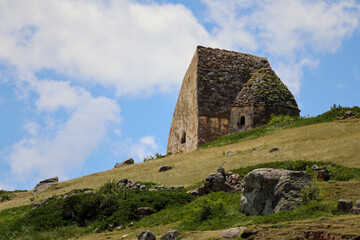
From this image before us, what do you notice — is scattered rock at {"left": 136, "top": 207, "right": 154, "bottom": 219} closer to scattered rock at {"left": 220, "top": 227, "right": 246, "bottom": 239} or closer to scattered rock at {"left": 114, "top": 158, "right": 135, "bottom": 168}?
scattered rock at {"left": 220, "top": 227, "right": 246, "bottom": 239}

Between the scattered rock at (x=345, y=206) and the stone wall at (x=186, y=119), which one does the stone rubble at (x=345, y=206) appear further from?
the stone wall at (x=186, y=119)

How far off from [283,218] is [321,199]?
172 centimetres

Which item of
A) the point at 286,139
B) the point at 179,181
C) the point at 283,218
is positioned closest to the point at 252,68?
the point at 286,139

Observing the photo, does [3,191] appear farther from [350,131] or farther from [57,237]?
[350,131]

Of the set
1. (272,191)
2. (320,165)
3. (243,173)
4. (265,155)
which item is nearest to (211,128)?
(265,155)

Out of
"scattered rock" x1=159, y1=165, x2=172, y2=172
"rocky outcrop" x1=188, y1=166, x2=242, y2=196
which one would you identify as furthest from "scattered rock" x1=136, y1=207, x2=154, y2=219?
"scattered rock" x1=159, y1=165, x2=172, y2=172

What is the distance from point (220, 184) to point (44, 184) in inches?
712

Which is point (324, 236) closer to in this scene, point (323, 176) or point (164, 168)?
point (323, 176)

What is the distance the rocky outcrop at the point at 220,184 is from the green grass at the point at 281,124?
553 inches

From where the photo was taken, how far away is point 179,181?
21.8 metres

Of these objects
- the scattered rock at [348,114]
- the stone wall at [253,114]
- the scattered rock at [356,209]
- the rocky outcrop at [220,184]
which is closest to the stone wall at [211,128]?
the stone wall at [253,114]

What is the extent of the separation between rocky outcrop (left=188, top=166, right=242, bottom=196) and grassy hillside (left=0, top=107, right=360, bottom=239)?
2.75ft

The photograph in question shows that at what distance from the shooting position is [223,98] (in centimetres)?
3869

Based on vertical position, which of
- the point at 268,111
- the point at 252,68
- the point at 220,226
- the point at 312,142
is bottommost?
the point at 220,226
